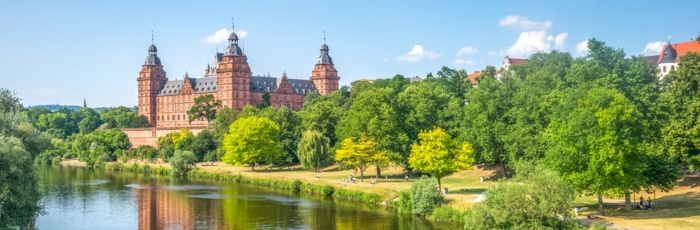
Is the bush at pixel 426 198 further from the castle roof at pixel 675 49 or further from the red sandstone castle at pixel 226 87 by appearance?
the red sandstone castle at pixel 226 87

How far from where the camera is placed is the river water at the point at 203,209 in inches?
1625

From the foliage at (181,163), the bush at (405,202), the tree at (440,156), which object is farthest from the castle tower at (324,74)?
the bush at (405,202)

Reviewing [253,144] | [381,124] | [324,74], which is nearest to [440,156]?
[381,124]

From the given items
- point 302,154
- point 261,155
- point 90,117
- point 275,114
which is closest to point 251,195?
point 302,154

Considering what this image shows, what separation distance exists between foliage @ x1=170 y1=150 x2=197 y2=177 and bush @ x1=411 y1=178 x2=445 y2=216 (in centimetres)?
4213

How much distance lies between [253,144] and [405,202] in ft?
104

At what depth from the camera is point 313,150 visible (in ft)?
217

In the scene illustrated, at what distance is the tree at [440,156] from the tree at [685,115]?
12.9 metres

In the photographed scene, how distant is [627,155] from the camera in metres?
36.0

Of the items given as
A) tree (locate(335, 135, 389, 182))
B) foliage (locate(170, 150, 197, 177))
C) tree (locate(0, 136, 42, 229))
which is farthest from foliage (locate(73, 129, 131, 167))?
tree (locate(0, 136, 42, 229))

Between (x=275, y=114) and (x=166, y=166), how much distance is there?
16.6 metres

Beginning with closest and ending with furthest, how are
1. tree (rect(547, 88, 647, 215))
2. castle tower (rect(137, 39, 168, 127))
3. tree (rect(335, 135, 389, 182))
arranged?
tree (rect(547, 88, 647, 215))
tree (rect(335, 135, 389, 182))
castle tower (rect(137, 39, 168, 127))

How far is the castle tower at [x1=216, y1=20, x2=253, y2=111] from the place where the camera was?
127688mm

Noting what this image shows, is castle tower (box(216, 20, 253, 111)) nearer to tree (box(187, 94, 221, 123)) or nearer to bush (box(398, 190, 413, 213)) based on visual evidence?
tree (box(187, 94, 221, 123))
